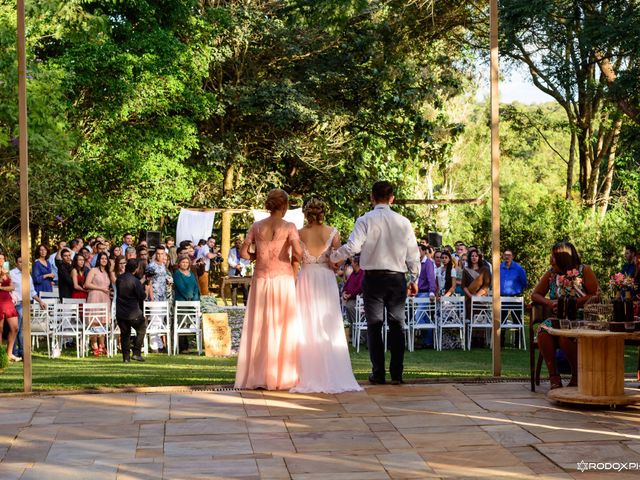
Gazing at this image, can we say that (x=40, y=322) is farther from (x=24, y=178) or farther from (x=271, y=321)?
(x=271, y=321)

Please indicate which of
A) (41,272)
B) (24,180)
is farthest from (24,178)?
(41,272)

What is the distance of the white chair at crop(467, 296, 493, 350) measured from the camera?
15984 millimetres

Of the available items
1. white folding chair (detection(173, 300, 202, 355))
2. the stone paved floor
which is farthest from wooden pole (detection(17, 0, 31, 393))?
white folding chair (detection(173, 300, 202, 355))

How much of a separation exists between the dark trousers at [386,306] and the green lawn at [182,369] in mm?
1093

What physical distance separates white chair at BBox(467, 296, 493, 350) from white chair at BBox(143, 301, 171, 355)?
4501 millimetres

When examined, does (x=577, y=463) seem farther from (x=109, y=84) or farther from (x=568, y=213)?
(x=109, y=84)

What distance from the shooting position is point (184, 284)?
1622 cm

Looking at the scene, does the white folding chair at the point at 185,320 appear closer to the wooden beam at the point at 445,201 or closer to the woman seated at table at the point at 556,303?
the woman seated at table at the point at 556,303

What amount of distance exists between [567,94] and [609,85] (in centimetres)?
569

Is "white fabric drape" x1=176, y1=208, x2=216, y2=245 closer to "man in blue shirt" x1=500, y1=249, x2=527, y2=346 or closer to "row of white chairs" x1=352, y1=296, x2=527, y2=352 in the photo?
"row of white chairs" x1=352, y1=296, x2=527, y2=352

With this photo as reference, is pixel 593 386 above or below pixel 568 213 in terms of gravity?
below

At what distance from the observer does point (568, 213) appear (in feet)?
78.4

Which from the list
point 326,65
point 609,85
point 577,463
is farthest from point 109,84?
point 577,463

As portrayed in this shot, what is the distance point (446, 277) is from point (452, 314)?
1.41 meters
